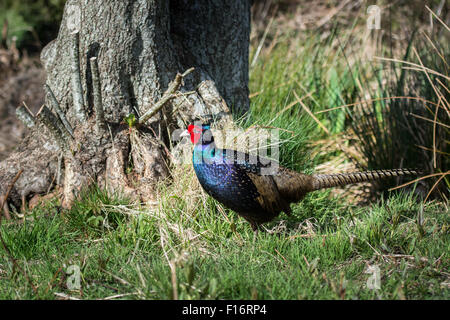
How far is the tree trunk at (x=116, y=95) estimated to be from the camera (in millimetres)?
3443

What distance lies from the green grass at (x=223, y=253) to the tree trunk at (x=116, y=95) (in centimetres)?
33

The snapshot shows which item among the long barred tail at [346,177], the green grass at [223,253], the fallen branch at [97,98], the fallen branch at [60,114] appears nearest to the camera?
the green grass at [223,253]

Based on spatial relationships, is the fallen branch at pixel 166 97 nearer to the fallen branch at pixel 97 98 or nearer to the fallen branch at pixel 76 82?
the fallen branch at pixel 97 98

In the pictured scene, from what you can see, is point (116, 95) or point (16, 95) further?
point (16, 95)

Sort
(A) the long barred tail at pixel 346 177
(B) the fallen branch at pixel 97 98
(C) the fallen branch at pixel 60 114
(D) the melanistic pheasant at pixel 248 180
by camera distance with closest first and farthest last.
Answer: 1. (D) the melanistic pheasant at pixel 248 180
2. (B) the fallen branch at pixel 97 98
3. (A) the long barred tail at pixel 346 177
4. (C) the fallen branch at pixel 60 114

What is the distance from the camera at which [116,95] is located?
3566 millimetres

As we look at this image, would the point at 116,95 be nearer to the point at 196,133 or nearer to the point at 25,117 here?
the point at 25,117

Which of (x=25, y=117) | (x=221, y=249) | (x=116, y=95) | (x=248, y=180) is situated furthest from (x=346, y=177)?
(x=25, y=117)

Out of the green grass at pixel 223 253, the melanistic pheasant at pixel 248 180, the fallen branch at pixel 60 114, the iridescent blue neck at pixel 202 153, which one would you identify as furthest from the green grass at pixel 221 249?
the fallen branch at pixel 60 114

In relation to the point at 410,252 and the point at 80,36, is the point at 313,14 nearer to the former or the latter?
the point at 80,36

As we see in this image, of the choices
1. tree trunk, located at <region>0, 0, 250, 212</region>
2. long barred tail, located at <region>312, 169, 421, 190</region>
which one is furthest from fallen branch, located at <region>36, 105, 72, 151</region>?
long barred tail, located at <region>312, 169, 421, 190</region>

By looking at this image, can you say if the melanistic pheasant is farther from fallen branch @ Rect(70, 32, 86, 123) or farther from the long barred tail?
fallen branch @ Rect(70, 32, 86, 123)

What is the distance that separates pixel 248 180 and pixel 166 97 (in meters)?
0.91

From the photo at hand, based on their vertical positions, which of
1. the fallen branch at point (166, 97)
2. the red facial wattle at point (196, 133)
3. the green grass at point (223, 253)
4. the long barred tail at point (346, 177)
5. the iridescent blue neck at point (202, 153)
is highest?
the fallen branch at point (166, 97)
